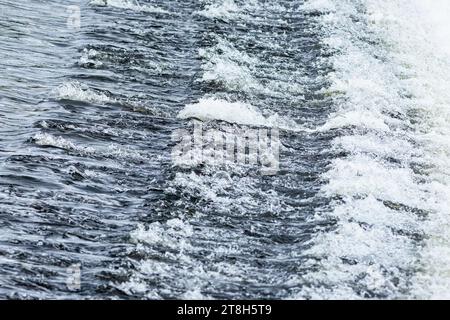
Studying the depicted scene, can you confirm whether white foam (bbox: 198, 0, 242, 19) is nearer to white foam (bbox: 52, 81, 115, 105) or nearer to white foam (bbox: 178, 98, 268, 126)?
white foam (bbox: 52, 81, 115, 105)

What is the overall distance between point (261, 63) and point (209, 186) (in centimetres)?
667

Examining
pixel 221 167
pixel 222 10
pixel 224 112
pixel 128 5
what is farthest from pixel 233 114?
pixel 128 5

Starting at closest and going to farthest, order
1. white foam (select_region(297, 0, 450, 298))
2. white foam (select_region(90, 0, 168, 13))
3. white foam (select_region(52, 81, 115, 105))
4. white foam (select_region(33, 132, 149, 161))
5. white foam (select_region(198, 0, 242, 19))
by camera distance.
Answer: white foam (select_region(297, 0, 450, 298))
white foam (select_region(33, 132, 149, 161))
white foam (select_region(52, 81, 115, 105))
white foam (select_region(198, 0, 242, 19))
white foam (select_region(90, 0, 168, 13))

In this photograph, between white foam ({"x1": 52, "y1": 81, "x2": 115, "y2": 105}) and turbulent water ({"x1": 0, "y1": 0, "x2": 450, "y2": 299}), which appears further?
white foam ({"x1": 52, "y1": 81, "x2": 115, "y2": 105})

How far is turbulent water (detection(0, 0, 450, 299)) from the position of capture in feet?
31.1

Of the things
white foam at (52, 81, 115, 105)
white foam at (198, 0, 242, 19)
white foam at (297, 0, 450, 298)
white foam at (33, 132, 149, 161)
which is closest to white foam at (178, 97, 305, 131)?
white foam at (297, 0, 450, 298)

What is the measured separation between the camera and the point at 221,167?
40.3 ft

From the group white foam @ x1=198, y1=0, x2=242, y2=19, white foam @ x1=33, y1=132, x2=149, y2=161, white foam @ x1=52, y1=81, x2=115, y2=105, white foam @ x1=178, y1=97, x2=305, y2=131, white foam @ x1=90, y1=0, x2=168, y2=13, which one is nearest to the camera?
white foam @ x1=33, y1=132, x2=149, y2=161

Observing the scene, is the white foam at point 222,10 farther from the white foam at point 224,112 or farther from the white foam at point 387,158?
the white foam at point 224,112

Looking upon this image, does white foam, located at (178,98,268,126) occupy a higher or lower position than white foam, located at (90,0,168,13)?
lower

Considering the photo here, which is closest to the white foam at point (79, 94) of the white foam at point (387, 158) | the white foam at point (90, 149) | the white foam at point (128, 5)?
the white foam at point (90, 149)

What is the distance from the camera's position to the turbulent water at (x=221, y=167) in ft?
31.1

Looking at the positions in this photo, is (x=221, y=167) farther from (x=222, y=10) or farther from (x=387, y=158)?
(x=222, y=10)
